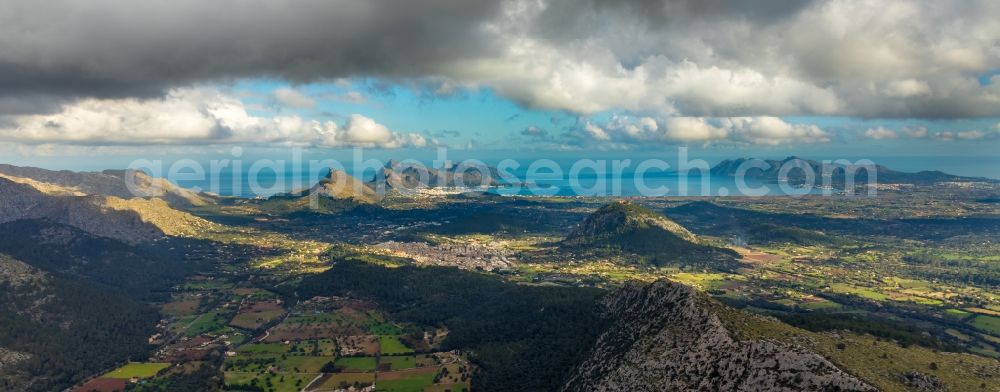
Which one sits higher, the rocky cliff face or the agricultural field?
the rocky cliff face

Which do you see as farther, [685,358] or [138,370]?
[138,370]

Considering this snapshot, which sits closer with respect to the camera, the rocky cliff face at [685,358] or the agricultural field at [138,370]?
the rocky cliff face at [685,358]

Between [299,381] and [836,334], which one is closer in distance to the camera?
[836,334]

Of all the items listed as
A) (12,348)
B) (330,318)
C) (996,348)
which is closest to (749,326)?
(996,348)

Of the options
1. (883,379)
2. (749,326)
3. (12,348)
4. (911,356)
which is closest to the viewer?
(883,379)

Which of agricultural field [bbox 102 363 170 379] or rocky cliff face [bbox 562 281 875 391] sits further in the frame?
agricultural field [bbox 102 363 170 379]

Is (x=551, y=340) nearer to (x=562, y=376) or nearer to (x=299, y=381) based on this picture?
(x=562, y=376)

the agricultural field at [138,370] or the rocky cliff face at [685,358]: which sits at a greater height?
the rocky cliff face at [685,358]

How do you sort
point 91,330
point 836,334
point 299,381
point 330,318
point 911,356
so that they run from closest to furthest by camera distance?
point 911,356
point 836,334
point 299,381
point 91,330
point 330,318
